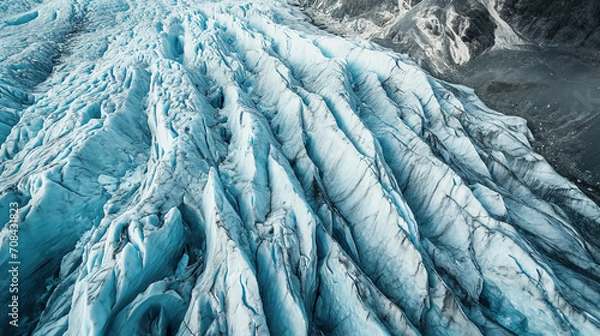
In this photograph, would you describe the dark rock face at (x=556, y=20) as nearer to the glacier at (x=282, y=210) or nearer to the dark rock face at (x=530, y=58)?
the dark rock face at (x=530, y=58)

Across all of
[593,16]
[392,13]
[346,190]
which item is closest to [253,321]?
[346,190]

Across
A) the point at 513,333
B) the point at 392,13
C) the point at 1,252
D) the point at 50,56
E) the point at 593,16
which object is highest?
the point at 593,16

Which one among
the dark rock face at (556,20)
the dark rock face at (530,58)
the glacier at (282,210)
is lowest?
the glacier at (282,210)

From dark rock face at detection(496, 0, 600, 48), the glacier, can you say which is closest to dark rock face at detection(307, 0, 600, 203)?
dark rock face at detection(496, 0, 600, 48)

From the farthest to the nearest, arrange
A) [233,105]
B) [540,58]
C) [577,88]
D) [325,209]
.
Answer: [540,58] < [577,88] < [233,105] < [325,209]

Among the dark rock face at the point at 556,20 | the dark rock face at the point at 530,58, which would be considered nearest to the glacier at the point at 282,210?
the dark rock face at the point at 530,58

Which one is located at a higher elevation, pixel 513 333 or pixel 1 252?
pixel 513 333

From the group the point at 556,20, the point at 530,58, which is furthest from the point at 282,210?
the point at 556,20

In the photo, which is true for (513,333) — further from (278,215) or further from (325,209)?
(278,215)

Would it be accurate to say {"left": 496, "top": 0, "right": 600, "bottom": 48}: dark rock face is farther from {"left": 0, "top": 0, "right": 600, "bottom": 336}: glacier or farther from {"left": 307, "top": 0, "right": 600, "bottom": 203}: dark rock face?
{"left": 0, "top": 0, "right": 600, "bottom": 336}: glacier
